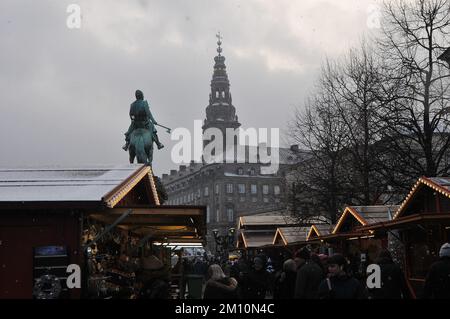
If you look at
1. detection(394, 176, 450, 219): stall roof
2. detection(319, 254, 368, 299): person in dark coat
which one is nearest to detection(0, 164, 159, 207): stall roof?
detection(319, 254, 368, 299): person in dark coat

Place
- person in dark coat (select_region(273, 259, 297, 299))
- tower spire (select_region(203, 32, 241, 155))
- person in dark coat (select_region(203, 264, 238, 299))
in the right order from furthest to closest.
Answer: tower spire (select_region(203, 32, 241, 155)) < person in dark coat (select_region(273, 259, 297, 299)) < person in dark coat (select_region(203, 264, 238, 299))

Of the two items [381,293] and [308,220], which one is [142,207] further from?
[308,220]

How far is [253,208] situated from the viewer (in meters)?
116

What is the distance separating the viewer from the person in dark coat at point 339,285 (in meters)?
7.04

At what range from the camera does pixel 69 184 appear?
468 inches

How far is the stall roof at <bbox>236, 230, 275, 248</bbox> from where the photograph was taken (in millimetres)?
51719

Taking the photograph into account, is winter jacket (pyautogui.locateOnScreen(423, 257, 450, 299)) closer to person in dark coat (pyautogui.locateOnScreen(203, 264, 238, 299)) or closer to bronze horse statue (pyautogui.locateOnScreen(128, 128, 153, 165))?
person in dark coat (pyautogui.locateOnScreen(203, 264, 238, 299))

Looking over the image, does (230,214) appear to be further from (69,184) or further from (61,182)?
(69,184)

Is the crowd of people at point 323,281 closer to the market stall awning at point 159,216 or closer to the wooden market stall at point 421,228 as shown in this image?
the market stall awning at point 159,216

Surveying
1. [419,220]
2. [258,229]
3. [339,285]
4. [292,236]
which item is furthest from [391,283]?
[258,229]

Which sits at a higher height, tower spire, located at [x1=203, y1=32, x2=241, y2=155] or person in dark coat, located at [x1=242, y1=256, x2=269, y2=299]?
tower spire, located at [x1=203, y1=32, x2=241, y2=155]

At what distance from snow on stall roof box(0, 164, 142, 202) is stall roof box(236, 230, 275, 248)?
3731cm

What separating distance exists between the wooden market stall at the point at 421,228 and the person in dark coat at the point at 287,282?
4.93 meters
